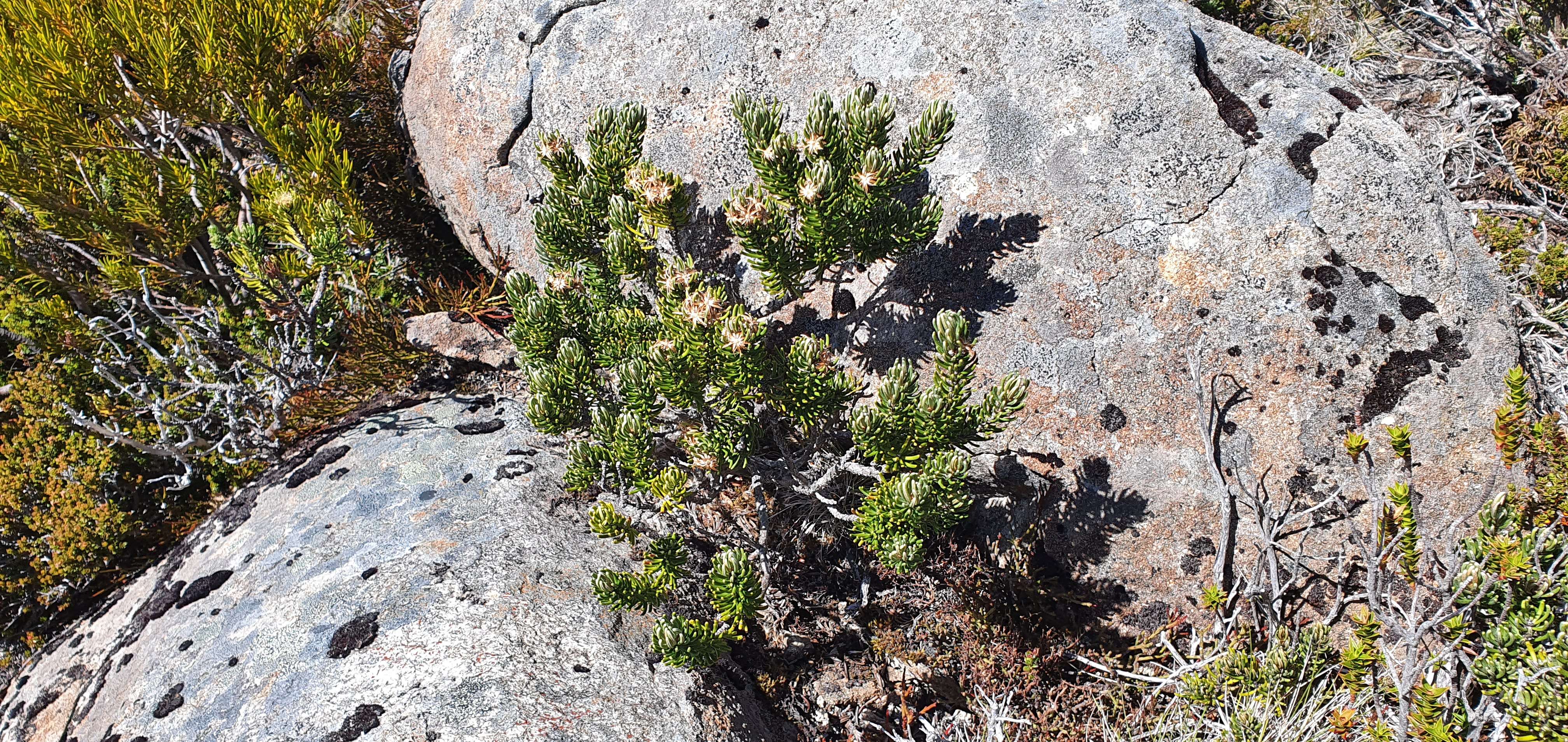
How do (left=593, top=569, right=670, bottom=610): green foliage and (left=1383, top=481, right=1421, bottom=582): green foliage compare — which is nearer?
(left=1383, top=481, right=1421, bottom=582): green foliage

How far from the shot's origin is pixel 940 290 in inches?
139

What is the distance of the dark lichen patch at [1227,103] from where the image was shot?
11.4ft

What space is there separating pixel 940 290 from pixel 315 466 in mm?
3097

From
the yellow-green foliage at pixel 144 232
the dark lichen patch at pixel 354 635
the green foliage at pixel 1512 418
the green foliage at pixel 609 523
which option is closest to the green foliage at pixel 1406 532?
the green foliage at pixel 1512 418

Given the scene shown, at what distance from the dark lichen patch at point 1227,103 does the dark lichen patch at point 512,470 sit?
3.35m

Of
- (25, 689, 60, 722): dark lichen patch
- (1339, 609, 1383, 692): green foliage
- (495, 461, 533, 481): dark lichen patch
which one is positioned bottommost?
(1339, 609, 1383, 692): green foliage

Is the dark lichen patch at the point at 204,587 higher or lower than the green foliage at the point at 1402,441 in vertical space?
higher

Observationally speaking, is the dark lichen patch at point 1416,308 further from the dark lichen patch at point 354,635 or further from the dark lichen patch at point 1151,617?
the dark lichen patch at point 354,635

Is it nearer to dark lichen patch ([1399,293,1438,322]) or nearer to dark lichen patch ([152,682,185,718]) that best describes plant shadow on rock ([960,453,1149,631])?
dark lichen patch ([1399,293,1438,322])

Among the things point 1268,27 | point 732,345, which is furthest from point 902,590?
point 1268,27

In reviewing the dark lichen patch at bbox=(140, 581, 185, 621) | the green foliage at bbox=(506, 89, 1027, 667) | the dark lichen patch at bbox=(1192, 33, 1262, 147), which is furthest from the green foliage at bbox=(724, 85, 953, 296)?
the dark lichen patch at bbox=(140, 581, 185, 621)

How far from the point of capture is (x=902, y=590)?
3725mm

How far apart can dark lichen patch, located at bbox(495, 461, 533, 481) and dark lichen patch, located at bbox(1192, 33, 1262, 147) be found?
335 cm

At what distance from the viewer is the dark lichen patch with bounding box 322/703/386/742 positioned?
2.66 m
